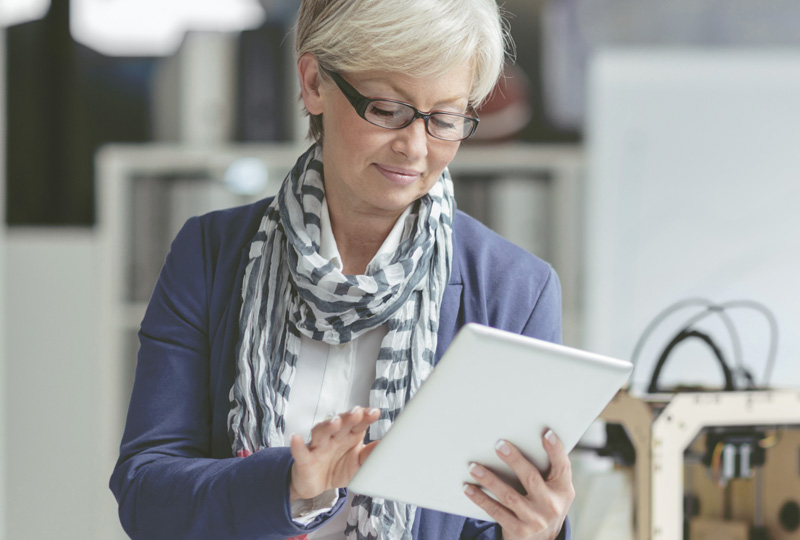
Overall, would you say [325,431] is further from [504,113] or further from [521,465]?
[504,113]

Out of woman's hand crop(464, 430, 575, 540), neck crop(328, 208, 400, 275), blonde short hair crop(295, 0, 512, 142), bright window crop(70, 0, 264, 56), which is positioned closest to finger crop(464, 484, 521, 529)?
woman's hand crop(464, 430, 575, 540)

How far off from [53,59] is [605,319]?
6.71 ft

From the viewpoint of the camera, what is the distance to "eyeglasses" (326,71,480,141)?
933mm

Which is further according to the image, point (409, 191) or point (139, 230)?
point (139, 230)

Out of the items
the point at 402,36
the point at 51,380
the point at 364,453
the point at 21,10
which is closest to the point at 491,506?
the point at 364,453

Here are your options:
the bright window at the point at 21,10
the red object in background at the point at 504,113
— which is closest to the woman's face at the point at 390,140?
the red object in background at the point at 504,113

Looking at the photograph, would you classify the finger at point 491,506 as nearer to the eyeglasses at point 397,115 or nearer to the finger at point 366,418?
Result: the finger at point 366,418

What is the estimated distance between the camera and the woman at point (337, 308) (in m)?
0.90

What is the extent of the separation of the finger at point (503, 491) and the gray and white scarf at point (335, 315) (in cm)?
18

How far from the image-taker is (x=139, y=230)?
8.45 ft

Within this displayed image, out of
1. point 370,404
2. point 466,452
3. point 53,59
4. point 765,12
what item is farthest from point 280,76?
point 466,452

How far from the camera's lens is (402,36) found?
0.91 meters

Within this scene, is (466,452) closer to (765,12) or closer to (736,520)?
(736,520)

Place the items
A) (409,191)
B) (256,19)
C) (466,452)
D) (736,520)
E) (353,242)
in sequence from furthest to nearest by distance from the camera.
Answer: (256,19), (736,520), (353,242), (409,191), (466,452)
